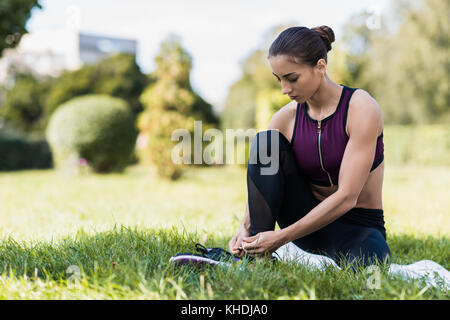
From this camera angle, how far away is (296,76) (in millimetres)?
2303

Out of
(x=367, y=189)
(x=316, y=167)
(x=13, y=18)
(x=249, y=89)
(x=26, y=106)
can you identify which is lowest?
(x=367, y=189)

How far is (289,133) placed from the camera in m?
2.69

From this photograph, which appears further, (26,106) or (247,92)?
(247,92)

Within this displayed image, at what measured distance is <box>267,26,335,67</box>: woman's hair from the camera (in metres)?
2.24

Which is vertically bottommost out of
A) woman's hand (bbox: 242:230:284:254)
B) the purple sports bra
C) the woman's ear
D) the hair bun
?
woman's hand (bbox: 242:230:284:254)

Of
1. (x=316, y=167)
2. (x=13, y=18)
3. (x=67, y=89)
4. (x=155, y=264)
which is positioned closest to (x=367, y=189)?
(x=316, y=167)

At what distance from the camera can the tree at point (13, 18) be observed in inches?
277

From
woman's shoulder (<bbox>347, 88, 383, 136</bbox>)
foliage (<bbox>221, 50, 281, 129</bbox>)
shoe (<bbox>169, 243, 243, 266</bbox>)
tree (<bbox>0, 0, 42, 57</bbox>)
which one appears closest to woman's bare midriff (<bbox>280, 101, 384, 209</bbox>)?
woman's shoulder (<bbox>347, 88, 383, 136</bbox>)

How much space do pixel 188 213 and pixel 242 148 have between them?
7.75 meters

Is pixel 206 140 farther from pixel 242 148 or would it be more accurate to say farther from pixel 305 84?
pixel 305 84

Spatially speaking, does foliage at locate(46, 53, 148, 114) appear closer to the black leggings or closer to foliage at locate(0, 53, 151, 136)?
foliage at locate(0, 53, 151, 136)

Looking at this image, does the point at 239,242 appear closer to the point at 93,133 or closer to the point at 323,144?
the point at 323,144

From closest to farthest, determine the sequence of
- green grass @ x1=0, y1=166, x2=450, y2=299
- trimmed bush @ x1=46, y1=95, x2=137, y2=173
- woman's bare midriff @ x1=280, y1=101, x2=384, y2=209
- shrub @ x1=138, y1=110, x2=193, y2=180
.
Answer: green grass @ x1=0, y1=166, x2=450, y2=299
woman's bare midriff @ x1=280, y1=101, x2=384, y2=209
shrub @ x1=138, y1=110, x2=193, y2=180
trimmed bush @ x1=46, y1=95, x2=137, y2=173

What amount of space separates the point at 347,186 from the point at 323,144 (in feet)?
1.21
